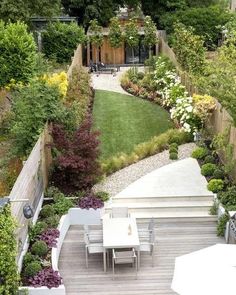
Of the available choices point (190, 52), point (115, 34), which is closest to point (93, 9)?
point (115, 34)

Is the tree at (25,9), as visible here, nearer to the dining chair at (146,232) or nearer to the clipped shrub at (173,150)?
the clipped shrub at (173,150)

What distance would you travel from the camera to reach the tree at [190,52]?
26875mm

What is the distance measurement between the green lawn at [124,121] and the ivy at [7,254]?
30.9 ft

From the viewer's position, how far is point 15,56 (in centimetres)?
2491

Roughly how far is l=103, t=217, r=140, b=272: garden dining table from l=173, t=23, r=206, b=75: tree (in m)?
13.5

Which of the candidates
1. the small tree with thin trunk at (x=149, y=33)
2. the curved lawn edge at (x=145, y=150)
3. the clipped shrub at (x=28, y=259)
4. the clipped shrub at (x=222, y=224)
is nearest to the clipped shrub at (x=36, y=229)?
the clipped shrub at (x=28, y=259)

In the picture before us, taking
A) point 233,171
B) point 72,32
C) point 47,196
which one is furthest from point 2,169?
point 72,32

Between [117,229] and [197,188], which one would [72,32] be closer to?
[197,188]

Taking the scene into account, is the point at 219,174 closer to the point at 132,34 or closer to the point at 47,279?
the point at 47,279

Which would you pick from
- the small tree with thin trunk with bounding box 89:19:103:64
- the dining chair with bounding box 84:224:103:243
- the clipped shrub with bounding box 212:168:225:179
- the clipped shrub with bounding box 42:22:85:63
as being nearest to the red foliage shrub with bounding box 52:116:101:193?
the dining chair with bounding box 84:224:103:243

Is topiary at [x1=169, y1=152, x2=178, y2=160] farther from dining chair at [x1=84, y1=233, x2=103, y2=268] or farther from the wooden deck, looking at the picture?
dining chair at [x1=84, y1=233, x2=103, y2=268]

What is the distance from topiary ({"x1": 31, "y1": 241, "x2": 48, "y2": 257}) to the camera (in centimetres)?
1391

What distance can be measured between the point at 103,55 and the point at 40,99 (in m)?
22.3

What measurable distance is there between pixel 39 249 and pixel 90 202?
3097mm
